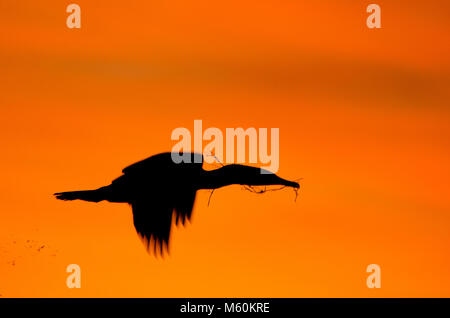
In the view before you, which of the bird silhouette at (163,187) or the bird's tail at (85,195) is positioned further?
the bird's tail at (85,195)

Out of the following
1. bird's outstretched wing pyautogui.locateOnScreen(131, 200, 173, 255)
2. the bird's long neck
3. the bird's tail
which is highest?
the bird's long neck

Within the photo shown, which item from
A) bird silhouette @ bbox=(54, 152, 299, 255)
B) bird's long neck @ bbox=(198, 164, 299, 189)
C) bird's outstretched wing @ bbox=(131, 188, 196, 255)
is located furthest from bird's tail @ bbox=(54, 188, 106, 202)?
bird's long neck @ bbox=(198, 164, 299, 189)

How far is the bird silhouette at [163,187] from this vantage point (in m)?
9.16

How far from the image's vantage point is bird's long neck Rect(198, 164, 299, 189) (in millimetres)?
9125

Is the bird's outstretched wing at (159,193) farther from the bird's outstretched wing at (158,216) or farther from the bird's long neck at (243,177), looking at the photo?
the bird's long neck at (243,177)

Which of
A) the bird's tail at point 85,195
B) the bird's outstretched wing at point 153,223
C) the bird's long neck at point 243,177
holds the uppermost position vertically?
the bird's long neck at point 243,177

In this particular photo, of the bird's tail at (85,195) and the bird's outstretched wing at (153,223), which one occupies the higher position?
the bird's tail at (85,195)

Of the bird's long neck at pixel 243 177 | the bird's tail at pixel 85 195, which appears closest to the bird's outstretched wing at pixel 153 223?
the bird's tail at pixel 85 195

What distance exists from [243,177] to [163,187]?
1134mm

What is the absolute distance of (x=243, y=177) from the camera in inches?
360

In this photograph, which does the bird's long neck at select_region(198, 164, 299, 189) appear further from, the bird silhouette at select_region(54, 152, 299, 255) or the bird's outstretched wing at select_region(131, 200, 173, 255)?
the bird's outstretched wing at select_region(131, 200, 173, 255)

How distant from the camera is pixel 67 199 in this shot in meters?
9.71
